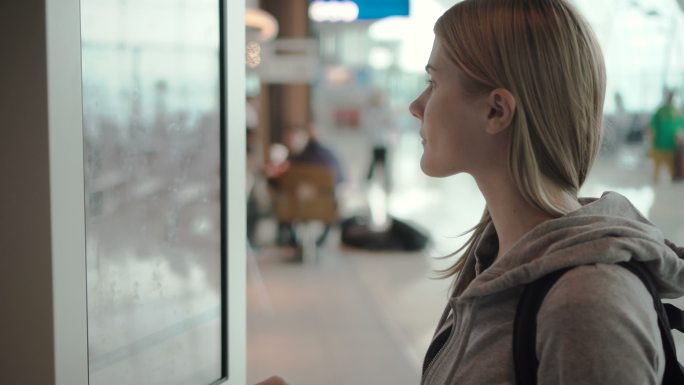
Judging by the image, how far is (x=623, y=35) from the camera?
14.0 ft

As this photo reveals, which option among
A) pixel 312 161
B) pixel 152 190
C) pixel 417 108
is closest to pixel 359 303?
pixel 312 161

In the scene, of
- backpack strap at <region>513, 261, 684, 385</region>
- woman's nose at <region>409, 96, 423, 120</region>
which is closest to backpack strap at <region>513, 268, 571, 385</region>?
backpack strap at <region>513, 261, 684, 385</region>

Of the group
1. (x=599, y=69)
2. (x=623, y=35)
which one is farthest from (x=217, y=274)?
(x=623, y=35)

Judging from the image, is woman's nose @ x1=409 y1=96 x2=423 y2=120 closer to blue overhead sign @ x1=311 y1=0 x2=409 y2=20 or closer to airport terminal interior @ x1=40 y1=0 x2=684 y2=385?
airport terminal interior @ x1=40 y1=0 x2=684 y2=385

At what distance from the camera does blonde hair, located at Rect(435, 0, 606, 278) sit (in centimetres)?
104

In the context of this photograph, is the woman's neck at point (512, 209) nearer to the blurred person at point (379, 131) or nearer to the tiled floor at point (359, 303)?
the tiled floor at point (359, 303)

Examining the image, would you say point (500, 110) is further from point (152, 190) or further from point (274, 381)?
point (152, 190)

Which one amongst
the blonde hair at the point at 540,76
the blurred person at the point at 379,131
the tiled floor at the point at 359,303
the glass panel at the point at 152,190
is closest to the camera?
the blonde hair at the point at 540,76

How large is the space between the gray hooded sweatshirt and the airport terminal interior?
369 millimetres

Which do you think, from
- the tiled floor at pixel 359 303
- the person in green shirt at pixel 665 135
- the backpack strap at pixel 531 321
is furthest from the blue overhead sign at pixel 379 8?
the backpack strap at pixel 531 321

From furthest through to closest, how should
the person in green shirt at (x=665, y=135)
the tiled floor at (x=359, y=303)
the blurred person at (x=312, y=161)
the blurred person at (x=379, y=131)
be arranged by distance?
1. the blurred person at (x=379, y=131)
2. the blurred person at (x=312, y=161)
3. the person in green shirt at (x=665, y=135)
4. the tiled floor at (x=359, y=303)

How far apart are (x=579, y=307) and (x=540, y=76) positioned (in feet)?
1.18

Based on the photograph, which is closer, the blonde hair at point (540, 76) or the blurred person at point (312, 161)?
the blonde hair at point (540, 76)

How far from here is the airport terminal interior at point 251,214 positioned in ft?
5.58
